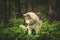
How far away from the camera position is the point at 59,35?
805cm

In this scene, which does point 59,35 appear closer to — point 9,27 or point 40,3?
point 9,27

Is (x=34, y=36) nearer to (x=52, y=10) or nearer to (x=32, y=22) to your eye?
(x=32, y=22)

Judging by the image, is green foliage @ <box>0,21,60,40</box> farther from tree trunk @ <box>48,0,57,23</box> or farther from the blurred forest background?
tree trunk @ <box>48,0,57,23</box>

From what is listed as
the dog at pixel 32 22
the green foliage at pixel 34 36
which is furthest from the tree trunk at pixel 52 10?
the dog at pixel 32 22

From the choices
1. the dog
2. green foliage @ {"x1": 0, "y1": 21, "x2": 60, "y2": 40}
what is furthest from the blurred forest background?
the dog

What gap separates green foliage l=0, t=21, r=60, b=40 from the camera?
780 centimetres

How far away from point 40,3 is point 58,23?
11.0 ft

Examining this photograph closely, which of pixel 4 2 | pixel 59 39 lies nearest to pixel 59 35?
pixel 59 39

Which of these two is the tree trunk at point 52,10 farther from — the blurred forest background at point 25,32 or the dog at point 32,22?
the dog at point 32,22

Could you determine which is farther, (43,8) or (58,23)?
(43,8)

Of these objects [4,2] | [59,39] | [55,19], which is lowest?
[59,39]

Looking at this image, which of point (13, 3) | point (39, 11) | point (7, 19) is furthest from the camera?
point (39, 11)

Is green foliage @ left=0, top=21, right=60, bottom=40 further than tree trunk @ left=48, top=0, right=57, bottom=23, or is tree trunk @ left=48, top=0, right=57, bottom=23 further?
tree trunk @ left=48, top=0, right=57, bottom=23

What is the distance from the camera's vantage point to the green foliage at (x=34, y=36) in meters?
7.80
